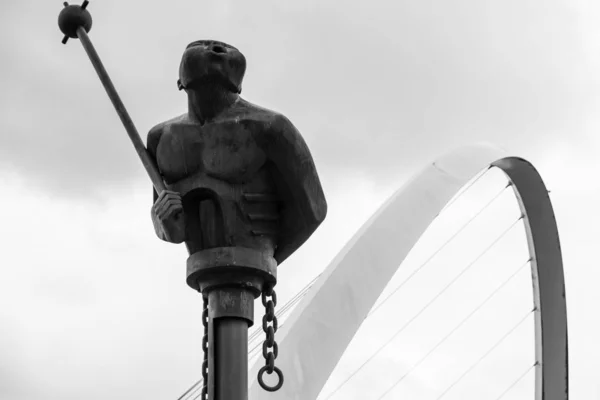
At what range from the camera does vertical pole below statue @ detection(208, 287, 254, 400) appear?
2627mm

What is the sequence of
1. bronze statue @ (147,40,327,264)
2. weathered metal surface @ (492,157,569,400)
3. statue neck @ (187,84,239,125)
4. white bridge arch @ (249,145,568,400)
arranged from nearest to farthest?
bronze statue @ (147,40,327,264), statue neck @ (187,84,239,125), white bridge arch @ (249,145,568,400), weathered metal surface @ (492,157,569,400)

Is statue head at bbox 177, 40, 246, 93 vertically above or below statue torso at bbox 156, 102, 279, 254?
above

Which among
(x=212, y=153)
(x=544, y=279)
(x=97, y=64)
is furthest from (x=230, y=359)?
(x=544, y=279)

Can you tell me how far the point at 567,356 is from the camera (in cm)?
1588

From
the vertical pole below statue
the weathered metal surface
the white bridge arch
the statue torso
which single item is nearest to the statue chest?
the statue torso

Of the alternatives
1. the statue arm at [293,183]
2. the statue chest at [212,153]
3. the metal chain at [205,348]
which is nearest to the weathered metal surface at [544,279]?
the statue arm at [293,183]

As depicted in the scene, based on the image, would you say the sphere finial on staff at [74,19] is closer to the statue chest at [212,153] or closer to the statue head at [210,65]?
the statue head at [210,65]

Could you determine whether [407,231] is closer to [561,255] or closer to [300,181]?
[561,255]

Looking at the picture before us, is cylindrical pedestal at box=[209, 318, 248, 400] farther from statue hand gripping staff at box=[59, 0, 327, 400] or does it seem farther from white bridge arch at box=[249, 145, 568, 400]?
white bridge arch at box=[249, 145, 568, 400]

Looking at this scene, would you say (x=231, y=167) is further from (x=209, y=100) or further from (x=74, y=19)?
(x=74, y=19)

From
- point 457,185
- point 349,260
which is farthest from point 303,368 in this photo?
point 457,185

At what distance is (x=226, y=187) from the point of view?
2.87 metres

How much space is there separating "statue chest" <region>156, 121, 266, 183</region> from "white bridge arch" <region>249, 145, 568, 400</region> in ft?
20.1

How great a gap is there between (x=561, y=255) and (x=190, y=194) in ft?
47.5
